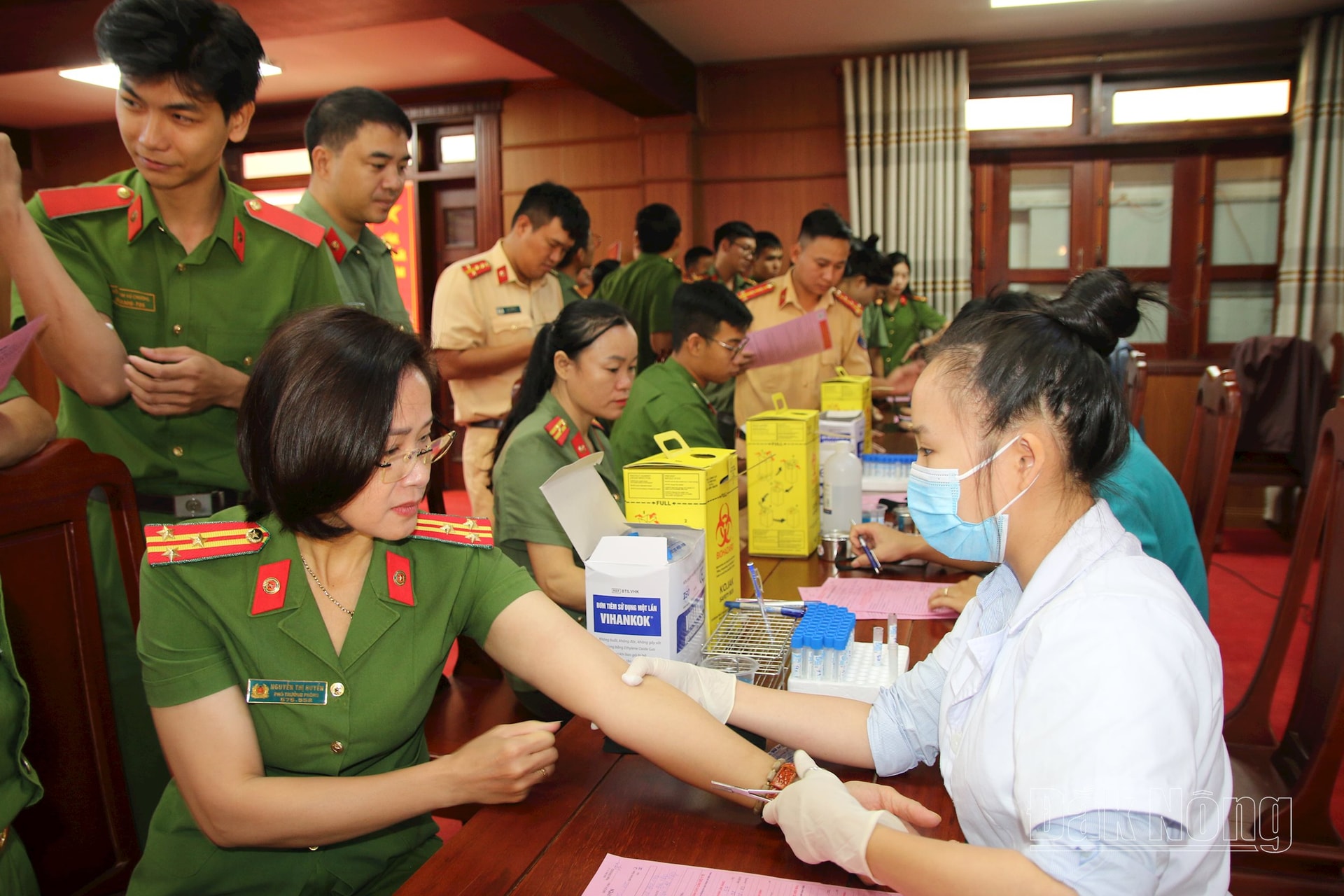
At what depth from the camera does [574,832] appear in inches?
37.3

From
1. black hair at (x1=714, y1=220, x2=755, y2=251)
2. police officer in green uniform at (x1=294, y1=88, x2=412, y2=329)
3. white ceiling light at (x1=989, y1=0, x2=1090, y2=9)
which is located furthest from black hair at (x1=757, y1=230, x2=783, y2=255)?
police officer in green uniform at (x1=294, y1=88, x2=412, y2=329)

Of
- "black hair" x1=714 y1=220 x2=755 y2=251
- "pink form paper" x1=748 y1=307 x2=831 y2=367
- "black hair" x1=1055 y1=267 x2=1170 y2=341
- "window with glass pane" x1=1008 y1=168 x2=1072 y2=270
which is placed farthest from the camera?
"window with glass pane" x1=1008 y1=168 x2=1072 y2=270

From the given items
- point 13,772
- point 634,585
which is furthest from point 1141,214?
point 13,772

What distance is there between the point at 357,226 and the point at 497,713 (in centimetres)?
150

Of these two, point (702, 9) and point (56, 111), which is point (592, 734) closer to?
point (702, 9)

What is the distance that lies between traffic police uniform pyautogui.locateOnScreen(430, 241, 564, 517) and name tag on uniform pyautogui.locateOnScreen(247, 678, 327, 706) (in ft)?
7.38

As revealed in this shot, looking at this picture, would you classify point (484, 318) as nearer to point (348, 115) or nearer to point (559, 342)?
point (348, 115)

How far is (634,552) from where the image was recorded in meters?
1.26

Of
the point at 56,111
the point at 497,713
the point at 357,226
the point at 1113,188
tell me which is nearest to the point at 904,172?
the point at 1113,188

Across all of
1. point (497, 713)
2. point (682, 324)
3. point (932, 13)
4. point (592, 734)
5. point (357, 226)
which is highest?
point (932, 13)

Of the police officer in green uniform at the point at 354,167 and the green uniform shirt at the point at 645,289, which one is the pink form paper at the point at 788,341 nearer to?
the green uniform shirt at the point at 645,289

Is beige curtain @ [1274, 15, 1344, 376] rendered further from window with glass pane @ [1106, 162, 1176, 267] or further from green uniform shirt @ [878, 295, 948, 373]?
green uniform shirt @ [878, 295, 948, 373]

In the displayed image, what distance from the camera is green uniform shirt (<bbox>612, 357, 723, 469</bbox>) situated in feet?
8.10

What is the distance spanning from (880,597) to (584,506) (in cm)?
67
